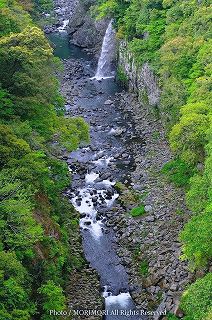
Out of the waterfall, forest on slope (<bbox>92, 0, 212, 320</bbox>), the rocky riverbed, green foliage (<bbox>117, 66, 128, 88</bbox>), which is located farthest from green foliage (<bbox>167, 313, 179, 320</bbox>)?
the waterfall

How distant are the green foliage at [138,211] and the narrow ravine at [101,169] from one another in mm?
1780

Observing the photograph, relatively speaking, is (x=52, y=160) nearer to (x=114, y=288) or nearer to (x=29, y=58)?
(x=29, y=58)

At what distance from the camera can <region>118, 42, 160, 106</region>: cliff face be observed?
42.9 meters

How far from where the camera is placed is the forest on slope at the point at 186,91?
2146cm

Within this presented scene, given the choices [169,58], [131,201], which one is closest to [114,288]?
[131,201]

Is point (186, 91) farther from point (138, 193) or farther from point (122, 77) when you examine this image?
point (122, 77)

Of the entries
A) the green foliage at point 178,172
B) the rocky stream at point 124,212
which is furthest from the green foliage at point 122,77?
the green foliage at point 178,172

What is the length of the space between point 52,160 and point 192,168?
10.8 m

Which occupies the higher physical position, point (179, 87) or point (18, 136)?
point (179, 87)

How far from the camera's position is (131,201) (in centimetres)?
3359

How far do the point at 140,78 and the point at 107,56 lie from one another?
12.6 metres

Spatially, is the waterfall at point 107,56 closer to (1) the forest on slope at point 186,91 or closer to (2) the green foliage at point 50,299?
(1) the forest on slope at point 186,91

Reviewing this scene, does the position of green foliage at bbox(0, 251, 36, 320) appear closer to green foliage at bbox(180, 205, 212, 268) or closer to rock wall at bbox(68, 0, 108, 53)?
green foliage at bbox(180, 205, 212, 268)

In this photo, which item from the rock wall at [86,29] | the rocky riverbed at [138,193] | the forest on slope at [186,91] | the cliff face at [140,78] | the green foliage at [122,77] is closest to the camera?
the forest on slope at [186,91]
